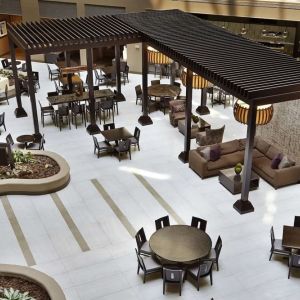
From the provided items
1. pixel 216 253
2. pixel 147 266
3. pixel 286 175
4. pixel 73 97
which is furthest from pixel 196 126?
pixel 147 266

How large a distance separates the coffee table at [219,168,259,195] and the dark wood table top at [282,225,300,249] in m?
2.99

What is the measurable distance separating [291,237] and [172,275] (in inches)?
126

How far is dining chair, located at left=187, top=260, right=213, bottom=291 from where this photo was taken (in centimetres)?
1158

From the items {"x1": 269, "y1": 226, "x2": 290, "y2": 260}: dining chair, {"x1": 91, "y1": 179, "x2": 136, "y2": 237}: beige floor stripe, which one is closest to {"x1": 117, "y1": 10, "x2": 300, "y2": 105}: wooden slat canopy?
{"x1": 269, "y1": 226, "x2": 290, "y2": 260}: dining chair

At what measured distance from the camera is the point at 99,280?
1210 centimetres

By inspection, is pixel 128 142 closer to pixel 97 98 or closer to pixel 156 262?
pixel 97 98

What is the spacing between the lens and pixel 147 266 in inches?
473

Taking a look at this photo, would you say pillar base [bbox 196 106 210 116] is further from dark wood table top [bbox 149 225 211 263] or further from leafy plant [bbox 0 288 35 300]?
leafy plant [bbox 0 288 35 300]

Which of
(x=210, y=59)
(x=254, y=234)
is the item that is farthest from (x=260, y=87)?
(x=254, y=234)

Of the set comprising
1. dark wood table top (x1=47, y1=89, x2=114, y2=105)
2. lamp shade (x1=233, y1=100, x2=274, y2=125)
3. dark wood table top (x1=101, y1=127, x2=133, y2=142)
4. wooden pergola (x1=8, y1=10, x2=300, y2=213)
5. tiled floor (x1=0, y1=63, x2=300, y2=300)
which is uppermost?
wooden pergola (x1=8, y1=10, x2=300, y2=213)

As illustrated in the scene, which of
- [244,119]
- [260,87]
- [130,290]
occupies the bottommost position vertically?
[130,290]

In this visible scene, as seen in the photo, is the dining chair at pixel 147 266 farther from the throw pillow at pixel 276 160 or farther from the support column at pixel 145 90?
the support column at pixel 145 90

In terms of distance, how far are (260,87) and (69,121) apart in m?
9.54

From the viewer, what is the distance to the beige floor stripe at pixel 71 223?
13.4 meters
